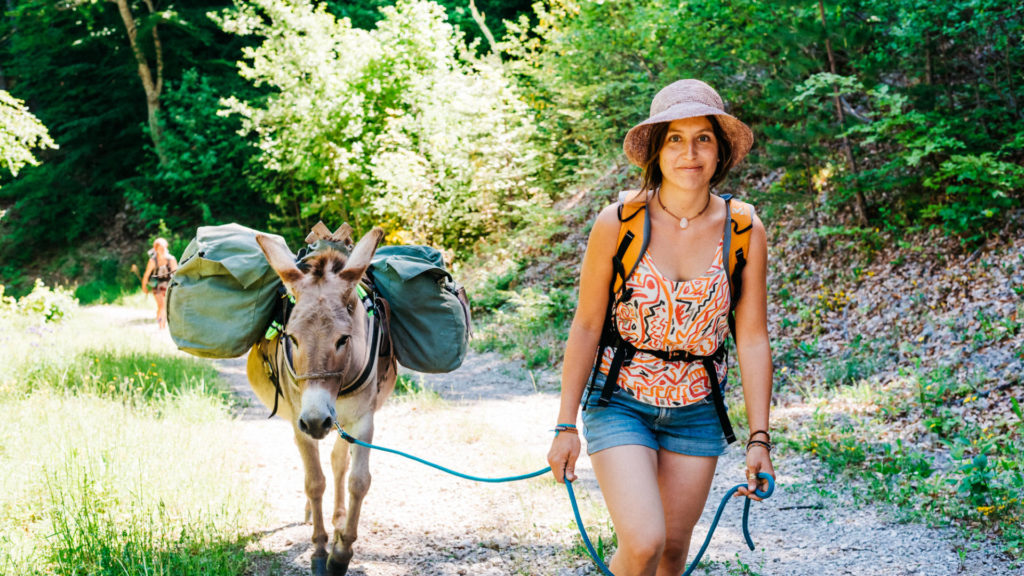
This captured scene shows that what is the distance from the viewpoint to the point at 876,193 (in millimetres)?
8953

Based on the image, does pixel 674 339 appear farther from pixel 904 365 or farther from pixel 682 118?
pixel 904 365

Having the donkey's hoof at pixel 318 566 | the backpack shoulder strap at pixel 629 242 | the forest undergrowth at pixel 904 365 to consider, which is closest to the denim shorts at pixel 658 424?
the backpack shoulder strap at pixel 629 242

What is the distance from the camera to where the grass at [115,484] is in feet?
12.5

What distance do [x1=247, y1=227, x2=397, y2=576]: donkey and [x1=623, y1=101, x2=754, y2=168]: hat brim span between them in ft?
5.31

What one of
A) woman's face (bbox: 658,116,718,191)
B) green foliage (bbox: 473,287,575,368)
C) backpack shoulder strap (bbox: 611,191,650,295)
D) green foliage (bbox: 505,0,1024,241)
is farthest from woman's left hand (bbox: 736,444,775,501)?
green foliage (bbox: 473,287,575,368)

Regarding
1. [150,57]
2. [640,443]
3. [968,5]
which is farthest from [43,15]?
[640,443]

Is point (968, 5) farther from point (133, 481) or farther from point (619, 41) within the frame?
point (133, 481)

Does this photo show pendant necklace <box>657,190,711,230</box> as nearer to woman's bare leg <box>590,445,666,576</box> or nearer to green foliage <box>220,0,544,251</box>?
woman's bare leg <box>590,445,666,576</box>

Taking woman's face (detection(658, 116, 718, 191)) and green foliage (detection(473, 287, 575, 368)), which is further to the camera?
green foliage (detection(473, 287, 575, 368))

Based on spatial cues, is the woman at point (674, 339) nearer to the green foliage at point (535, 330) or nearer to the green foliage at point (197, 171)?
the green foliage at point (535, 330)

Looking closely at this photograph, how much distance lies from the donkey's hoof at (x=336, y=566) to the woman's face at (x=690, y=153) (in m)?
2.92

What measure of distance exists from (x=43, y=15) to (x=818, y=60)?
81.3 ft

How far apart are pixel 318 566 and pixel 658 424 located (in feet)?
8.59

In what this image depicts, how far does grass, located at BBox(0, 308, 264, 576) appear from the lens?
3.81m
